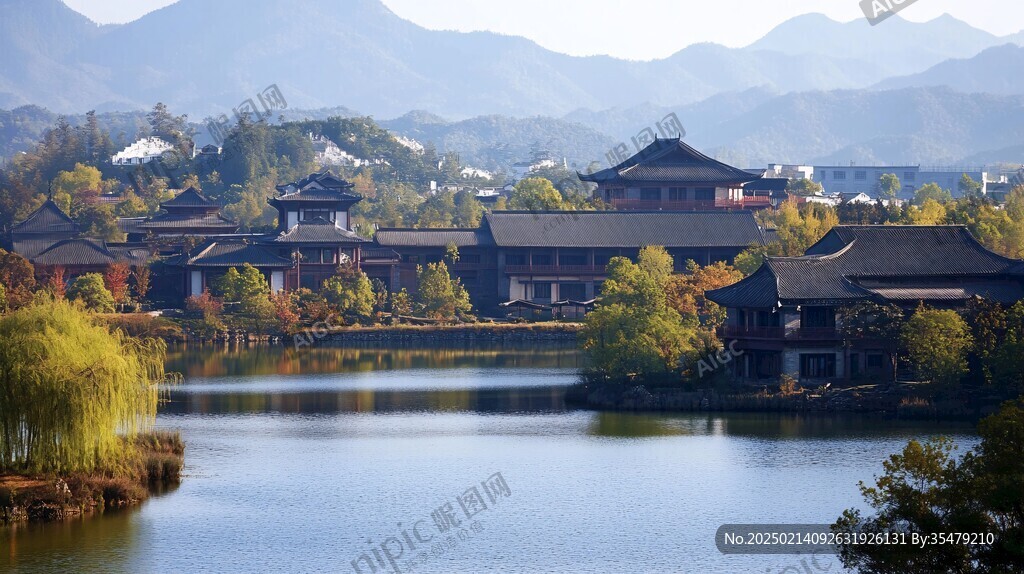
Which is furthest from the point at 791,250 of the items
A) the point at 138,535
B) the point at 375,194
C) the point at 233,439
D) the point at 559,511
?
the point at 375,194

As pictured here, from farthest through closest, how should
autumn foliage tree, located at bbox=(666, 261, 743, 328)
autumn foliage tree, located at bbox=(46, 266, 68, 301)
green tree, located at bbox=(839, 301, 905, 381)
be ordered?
1. autumn foliage tree, located at bbox=(46, 266, 68, 301)
2. autumn foliage tree, located at bbox=(666, 261, 743, 328)
3. green tree, located at bbox=(839, 301, 905, 381)

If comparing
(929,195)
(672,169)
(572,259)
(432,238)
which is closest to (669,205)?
(672,169)

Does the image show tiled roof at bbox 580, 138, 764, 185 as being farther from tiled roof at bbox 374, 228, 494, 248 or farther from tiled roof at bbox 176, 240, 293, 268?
tiled roof at bbox 176, 240, 293, 268

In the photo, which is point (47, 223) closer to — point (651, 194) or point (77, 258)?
point (77, 258)

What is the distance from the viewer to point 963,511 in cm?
2103

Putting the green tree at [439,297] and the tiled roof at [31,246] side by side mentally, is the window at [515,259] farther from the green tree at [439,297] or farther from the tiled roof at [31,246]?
the tiled roof at [31,246]

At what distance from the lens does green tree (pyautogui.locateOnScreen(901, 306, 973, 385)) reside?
136 ft

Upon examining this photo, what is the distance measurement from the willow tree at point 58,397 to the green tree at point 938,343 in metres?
22.3

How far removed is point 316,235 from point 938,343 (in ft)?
142

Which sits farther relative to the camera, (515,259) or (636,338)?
(515,259)

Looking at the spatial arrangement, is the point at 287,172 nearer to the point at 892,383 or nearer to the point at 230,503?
the point at 892,383

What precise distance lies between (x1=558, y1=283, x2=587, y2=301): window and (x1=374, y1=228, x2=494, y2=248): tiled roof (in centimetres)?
446

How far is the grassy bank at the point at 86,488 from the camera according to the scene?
2869 cm

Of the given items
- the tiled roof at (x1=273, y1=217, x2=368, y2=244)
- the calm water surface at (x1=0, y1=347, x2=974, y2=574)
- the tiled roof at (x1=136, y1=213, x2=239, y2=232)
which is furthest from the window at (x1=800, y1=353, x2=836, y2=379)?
the tiled roof at (x1=136, y1=213, x2=239, y2=232)
